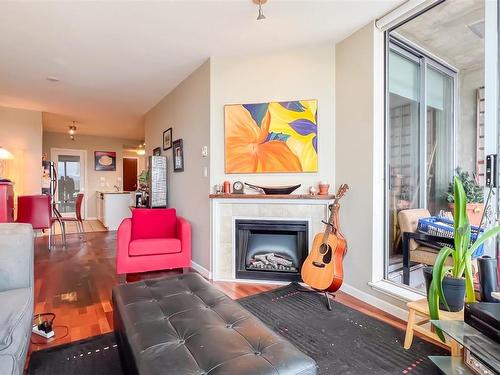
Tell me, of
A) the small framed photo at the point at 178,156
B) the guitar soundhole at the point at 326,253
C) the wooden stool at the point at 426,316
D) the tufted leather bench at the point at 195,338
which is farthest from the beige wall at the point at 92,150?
the wooden stool at the point at 426,316

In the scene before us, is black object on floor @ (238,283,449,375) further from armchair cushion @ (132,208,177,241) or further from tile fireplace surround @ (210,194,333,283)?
armchair cushion @ (132,208,177,241)

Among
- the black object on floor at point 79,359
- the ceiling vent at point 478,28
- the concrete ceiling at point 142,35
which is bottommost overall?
the black object on floor at point 79,359

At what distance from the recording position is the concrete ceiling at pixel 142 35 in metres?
2.30

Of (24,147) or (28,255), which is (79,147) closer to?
(24,147)

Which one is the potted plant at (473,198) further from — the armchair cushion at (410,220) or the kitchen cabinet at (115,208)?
the kitchen cabinet at (115,208)

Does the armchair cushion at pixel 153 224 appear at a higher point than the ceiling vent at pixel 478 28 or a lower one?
lower

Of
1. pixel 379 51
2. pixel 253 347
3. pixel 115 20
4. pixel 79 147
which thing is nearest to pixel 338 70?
pixel 379 51

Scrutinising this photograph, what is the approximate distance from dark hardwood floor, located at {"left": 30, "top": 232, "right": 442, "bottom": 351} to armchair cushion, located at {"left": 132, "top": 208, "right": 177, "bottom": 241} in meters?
0.47

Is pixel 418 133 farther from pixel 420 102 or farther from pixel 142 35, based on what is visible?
pixel 142 35

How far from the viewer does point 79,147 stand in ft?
26.2

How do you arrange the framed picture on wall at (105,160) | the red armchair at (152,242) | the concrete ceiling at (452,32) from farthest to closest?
1. the framed picture on wall at (105,160)
2. the red armchair at (152,242)
3. the concrete ceiling at (452,32)

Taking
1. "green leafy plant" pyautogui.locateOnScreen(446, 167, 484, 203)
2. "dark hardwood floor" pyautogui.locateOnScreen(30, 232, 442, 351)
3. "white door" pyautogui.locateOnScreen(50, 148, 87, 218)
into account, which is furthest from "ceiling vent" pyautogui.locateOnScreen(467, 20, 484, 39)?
"white door" pyautogui.locateOnScreen(50, 148, 87, 218)

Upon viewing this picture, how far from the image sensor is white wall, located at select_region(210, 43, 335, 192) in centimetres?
290

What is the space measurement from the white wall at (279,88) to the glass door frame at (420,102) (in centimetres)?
52
